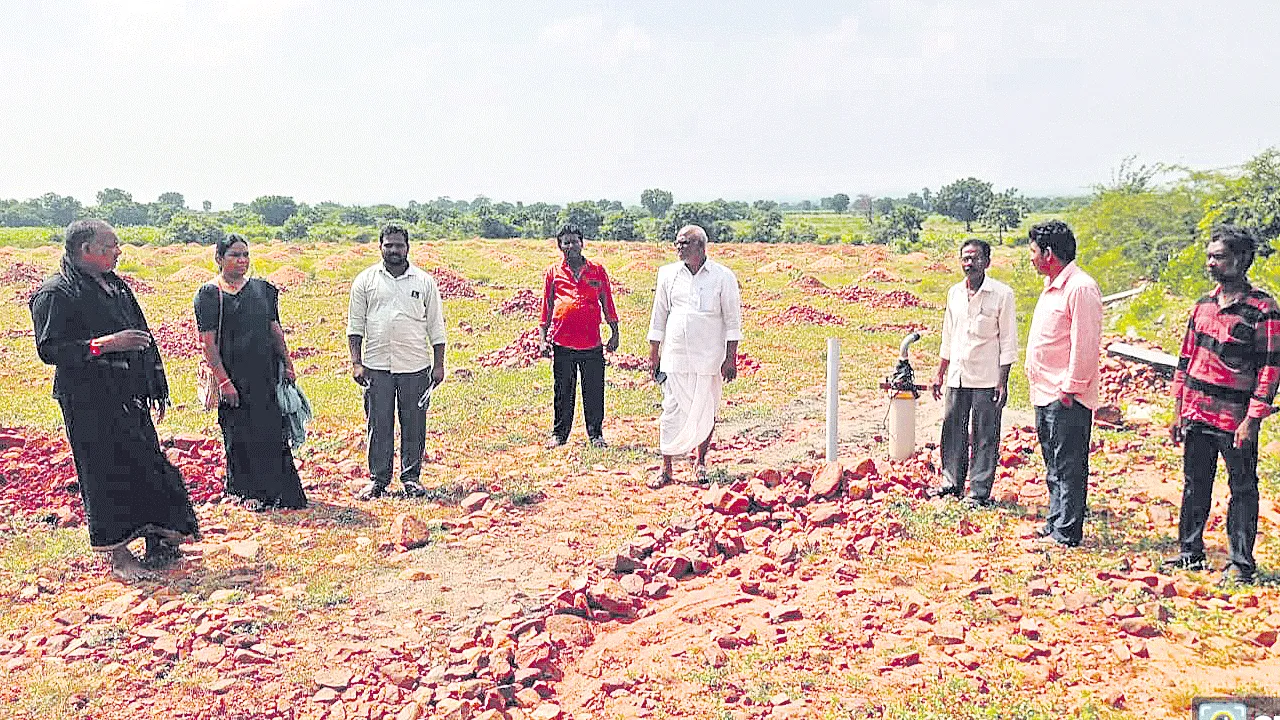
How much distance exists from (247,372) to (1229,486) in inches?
217

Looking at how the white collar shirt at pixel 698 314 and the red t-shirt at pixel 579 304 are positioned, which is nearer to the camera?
the white collar shirt at pixel 698 314

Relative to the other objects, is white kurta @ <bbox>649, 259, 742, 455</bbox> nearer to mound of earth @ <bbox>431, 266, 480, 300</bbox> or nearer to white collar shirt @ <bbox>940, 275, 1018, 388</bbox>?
white collar shirt @ <bbox>940, 275, 1018, 388</bbox>

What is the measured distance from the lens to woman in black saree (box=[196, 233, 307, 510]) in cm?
615

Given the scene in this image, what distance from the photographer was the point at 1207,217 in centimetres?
1093

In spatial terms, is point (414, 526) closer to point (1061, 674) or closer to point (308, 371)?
point (1061, 674)

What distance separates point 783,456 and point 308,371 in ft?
24.7

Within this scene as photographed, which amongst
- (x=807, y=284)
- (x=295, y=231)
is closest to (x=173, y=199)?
(x=295, y=231)

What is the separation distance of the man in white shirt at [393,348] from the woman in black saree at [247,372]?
508 mm

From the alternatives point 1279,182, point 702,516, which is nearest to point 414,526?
point 702,516

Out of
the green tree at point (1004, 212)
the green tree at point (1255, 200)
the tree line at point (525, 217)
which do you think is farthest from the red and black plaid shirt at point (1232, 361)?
the green tree at point (1004, 212)

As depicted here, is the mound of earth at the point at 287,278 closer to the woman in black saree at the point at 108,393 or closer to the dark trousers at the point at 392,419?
the dark trousers at the point at 392,419

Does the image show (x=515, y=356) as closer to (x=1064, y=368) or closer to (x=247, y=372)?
(x=247, y=372)

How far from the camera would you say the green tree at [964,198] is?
82.5 meters

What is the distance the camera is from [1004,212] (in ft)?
219
